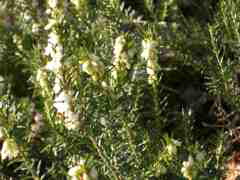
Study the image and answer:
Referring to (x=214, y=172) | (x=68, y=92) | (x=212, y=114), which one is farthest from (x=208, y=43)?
(x=68, y=92)

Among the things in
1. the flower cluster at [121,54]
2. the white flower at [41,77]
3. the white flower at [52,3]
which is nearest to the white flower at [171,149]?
the flower cluster at [121,54]

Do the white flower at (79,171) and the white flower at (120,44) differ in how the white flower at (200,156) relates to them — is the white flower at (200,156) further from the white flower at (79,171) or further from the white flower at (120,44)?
the white flower at (79,171)

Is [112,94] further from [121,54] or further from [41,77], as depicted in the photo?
[41,77]

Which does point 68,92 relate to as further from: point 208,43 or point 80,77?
point 208,43

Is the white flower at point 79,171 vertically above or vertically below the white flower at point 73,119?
below

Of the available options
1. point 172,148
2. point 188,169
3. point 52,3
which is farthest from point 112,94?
point 52,3

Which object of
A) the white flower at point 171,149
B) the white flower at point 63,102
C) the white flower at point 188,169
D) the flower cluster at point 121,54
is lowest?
the white flower at point 188,169

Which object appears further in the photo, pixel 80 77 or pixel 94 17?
pixel 94 17

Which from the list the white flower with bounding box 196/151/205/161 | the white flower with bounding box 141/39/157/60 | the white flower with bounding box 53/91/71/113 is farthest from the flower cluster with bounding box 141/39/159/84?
the white flower with bounding box 53/91/71/113

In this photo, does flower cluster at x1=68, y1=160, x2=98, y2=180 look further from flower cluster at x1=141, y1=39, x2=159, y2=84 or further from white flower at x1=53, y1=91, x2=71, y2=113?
flower cluster at x1=141, y1=39, x2=159, y2=84
